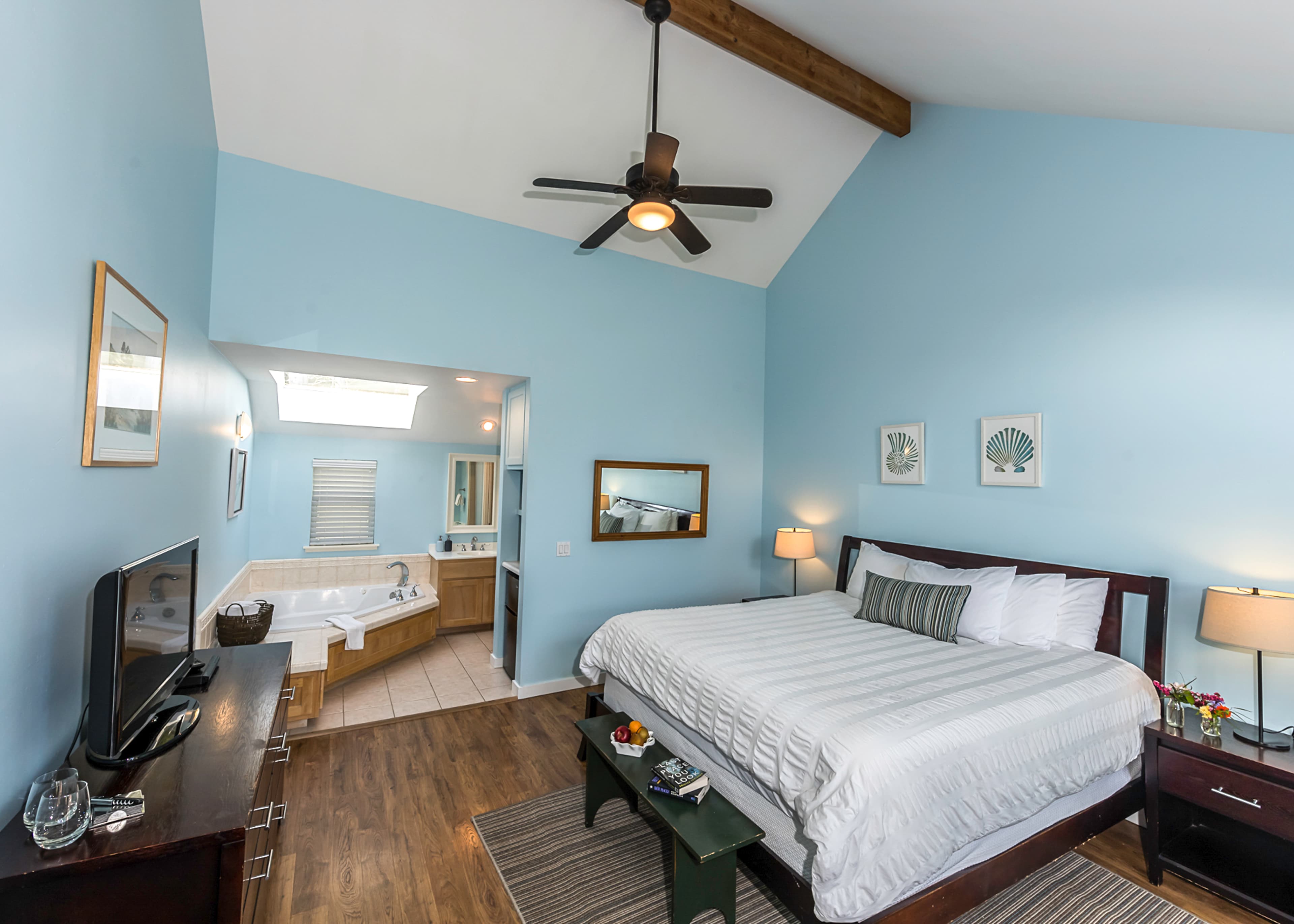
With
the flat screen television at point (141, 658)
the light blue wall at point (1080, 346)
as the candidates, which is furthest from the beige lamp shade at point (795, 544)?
the flat screen television at point (141, 658)

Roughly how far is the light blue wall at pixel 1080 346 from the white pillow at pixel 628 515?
1.39 m

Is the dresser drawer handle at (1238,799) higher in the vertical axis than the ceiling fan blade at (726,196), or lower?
lower

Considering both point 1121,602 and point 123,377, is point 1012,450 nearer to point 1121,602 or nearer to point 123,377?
point 1121,602

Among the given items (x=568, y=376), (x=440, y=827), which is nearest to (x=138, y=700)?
(x=440, y=827)

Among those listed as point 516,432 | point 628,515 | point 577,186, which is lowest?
point 628,515

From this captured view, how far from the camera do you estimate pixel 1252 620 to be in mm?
2135

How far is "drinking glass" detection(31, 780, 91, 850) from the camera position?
3.96 ft

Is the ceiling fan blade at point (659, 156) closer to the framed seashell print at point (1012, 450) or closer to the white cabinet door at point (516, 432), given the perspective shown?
the white cabinet door at point (516, 432)

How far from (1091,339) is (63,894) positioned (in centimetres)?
416

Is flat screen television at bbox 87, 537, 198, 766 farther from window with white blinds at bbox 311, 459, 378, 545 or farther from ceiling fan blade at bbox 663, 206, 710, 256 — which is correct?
window with white blinds at bbox 311, 459, 378, 545

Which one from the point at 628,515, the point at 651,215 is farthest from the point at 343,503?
the point at 651,215

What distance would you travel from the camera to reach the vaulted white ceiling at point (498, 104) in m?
2.75

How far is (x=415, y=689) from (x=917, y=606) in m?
3.31

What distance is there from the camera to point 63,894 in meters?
1.18
